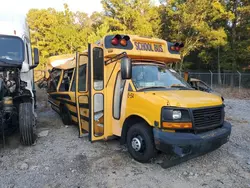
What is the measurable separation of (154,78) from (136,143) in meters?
1.44

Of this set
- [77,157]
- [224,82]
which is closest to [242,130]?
[77,157]

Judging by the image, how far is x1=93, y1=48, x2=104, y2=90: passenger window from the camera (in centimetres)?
470

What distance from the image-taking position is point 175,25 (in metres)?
20.2

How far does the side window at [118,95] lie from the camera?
466 cm

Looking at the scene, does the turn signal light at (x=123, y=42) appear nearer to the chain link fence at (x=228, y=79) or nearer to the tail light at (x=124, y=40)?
the tail light at (x=124, y=40)

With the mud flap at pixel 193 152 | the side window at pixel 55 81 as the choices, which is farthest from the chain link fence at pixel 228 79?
the mud flap at pixel 193 152

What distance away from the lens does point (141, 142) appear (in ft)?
13.5

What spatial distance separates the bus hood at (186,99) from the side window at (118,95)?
2.60 ft

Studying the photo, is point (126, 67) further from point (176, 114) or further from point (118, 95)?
point (176, 114)

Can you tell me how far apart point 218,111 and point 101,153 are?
2.53m

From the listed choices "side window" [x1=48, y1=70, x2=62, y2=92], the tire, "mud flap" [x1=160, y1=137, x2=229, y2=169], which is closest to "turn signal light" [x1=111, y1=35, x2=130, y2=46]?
"mud flap" [x1=160, y1=137, x2=229, y2=169]

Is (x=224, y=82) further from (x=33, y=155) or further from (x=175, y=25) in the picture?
(x=33, y=155)

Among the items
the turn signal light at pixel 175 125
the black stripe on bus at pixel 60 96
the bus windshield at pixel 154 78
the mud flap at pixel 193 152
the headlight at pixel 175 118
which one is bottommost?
the mud flap at pixel 193 152

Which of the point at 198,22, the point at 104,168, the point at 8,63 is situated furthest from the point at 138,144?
the point at 198,22
